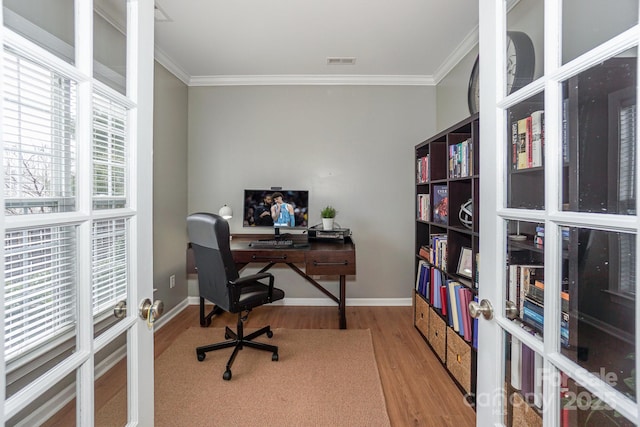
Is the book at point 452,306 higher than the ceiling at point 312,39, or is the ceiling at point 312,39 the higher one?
the ceiling at point 312,39

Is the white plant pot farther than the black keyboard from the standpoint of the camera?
Yes

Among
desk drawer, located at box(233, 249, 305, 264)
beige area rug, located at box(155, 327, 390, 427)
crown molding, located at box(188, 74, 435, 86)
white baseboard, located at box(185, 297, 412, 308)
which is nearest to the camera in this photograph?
beige area rug, located at box(155, 327, 390, 427)

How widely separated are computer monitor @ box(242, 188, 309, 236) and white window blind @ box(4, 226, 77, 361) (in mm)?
2517

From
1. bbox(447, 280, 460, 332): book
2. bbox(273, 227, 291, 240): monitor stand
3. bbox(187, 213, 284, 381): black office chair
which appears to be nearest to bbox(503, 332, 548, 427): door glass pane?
bbox(447, 280, 460, 332): book

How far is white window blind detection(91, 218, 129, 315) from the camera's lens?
2.24ft

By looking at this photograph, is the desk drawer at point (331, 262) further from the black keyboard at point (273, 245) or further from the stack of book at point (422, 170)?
the stack of book at point (422, 170)

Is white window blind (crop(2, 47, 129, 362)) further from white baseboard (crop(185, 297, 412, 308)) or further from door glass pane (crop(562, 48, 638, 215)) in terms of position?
white baseboard (crop(185, 297, 412, 308))

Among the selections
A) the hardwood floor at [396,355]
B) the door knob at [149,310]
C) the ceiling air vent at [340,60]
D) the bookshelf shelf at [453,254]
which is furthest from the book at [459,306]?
the ceiling air vent at [340,60]

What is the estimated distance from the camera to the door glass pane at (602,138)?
1.67ft

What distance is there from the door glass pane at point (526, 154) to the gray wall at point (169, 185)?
273 centimetres

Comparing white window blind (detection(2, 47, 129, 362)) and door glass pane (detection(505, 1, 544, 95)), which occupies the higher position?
door glass pane (detection(505, 1, 544, 95))

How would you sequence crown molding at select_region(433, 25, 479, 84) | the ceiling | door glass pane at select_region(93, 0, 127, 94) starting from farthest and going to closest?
crown molding at select_region(433, 25, 479, 84) → the ceiling → door glass pane at select_region(93, 0, 127, 94)

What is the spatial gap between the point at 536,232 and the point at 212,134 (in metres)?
3.25

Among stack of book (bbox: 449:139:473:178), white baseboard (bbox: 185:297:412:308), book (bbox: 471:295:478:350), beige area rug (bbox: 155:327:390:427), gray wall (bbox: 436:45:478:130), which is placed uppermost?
gray wall (bbox: 436:45:478:130)
